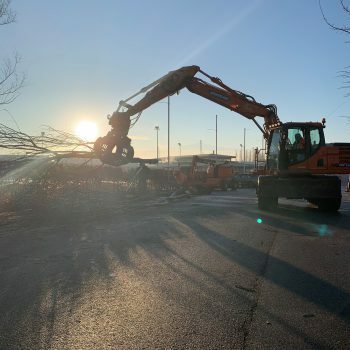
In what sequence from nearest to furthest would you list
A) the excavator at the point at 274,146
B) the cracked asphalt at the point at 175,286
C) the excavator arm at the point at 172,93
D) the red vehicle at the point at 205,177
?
the cracked asphalt at the point at 175,286, the excavator at the point at 274,146, the excavator arm at the point at 172,93, the red vehicle at the point at 205,177

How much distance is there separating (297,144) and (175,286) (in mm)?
11279

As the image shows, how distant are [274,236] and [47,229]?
5.74 metres

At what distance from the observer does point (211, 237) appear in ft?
32.8

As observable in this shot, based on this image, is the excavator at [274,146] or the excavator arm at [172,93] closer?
the excavator at [274,146]

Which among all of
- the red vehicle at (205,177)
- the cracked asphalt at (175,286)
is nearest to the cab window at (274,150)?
the cracked asphalt at (175,286)

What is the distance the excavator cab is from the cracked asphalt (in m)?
4.46

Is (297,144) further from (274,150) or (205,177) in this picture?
(205,177)

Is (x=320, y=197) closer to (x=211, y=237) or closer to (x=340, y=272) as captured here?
(x=211, y=237)

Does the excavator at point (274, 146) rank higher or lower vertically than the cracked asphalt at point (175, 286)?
higher

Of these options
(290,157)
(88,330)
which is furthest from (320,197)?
(88,330)

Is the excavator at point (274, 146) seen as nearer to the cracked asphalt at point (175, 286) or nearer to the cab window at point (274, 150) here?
the cab window at point (274, 150)

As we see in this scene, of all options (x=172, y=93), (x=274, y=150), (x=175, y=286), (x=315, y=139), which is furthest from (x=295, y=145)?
(x=175, y=286)

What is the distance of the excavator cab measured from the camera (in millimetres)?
15906

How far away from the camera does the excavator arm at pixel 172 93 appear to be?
17.9 m
